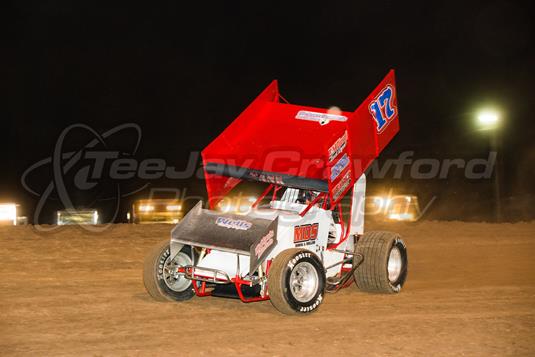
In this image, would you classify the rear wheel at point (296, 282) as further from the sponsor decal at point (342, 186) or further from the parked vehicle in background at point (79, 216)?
the parked vehicle in background at point (79, 216)

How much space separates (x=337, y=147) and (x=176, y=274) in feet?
8.68

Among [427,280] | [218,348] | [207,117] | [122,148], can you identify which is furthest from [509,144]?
[218,348]

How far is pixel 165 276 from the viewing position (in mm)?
9328

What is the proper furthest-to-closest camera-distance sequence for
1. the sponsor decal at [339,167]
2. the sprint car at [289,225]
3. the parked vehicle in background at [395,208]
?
1. the parked vehicle in background at [395,208]
2. the sponsor decal at [339,167]
3. the sprint car at [289,225]

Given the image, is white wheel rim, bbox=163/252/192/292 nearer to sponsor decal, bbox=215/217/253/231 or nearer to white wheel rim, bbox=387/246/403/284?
sponsor decal, bbox=215/217/253/231

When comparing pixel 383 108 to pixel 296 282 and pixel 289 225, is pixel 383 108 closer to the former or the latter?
pixel 289 225

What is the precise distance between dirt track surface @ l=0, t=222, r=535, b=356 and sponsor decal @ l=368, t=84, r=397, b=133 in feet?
7.81

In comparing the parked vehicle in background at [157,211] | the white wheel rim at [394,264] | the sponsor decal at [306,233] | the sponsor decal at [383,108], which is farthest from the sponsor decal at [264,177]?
the parked vehicle in background at [157,211]

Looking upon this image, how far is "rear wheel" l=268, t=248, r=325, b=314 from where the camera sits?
8.34 m

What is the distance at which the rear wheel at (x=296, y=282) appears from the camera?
27.4ft

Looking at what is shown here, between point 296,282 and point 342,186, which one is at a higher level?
point 342,186

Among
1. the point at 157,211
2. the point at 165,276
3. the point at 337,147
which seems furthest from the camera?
the point at 157,211

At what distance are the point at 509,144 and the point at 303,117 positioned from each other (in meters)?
30.0

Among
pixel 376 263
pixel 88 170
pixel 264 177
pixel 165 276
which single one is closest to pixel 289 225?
pixel 264 177
